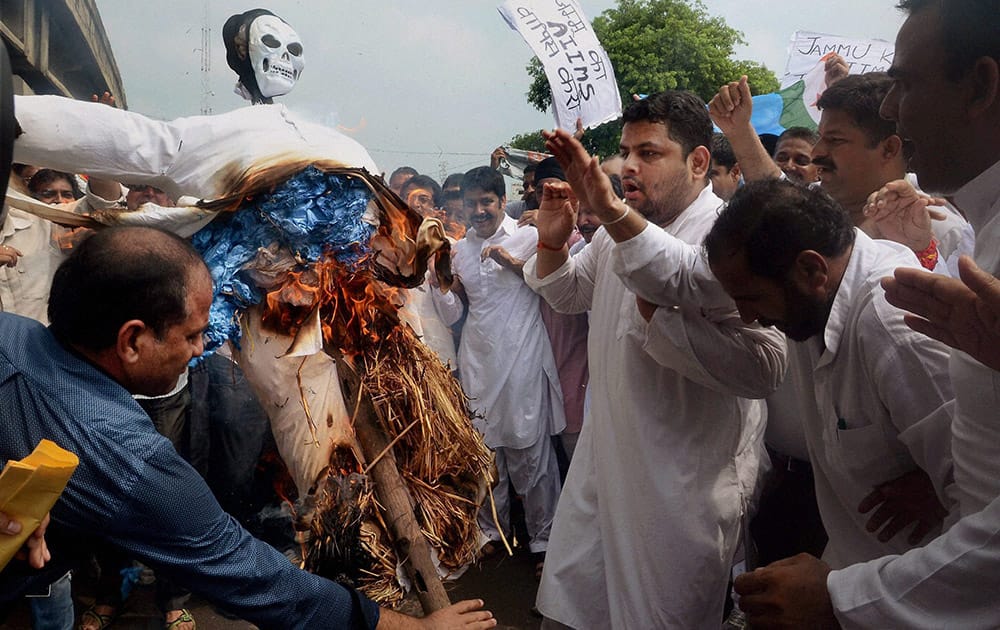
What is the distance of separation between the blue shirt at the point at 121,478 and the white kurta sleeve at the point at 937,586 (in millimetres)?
1195

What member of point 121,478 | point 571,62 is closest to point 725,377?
point 121,478

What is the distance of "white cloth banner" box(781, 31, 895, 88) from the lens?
16.3 feet

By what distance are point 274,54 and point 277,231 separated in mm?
543

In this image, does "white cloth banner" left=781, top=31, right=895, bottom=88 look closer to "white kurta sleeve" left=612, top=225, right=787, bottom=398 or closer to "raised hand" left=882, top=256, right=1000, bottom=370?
"white kurta sleeve" left=612, top=225, right=787, bottom=398

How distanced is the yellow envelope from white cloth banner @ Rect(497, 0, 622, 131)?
384 cm

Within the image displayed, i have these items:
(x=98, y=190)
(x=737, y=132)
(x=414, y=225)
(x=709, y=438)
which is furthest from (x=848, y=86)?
(x=98, y=190)

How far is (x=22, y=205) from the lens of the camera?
1.76m

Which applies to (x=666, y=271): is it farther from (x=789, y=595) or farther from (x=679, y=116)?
(x=789, y=595)

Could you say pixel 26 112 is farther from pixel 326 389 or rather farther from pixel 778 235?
pixel 778 235

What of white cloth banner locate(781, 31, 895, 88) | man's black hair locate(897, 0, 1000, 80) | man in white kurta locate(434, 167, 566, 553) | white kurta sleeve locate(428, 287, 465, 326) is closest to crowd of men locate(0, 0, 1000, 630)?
man's black hair locate(897, 0, 1000, 80)

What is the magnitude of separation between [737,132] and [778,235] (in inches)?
41.2

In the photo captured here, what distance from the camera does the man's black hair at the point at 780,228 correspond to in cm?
181

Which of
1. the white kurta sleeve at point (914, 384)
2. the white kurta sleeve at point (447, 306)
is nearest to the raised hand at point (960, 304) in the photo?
the white kurta sleeve at point (914, 384)

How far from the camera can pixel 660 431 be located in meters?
2.37
